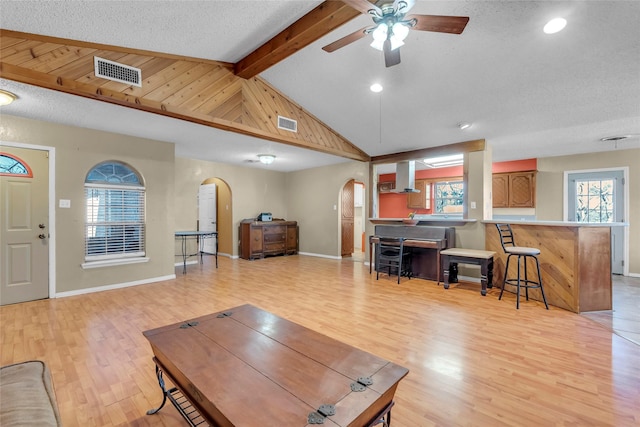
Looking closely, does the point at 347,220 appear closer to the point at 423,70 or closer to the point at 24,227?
the point at 423,70

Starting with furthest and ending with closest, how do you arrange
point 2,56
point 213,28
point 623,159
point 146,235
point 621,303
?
point 623,159 < point 146,235 < point 621,303 < point 213,28 < point 2,56

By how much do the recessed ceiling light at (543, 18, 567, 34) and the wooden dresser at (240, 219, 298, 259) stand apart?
619 cm

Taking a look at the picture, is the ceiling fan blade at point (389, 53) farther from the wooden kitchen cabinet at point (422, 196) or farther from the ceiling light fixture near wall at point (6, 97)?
the wooden kitchen cabinet at point (422, 196)

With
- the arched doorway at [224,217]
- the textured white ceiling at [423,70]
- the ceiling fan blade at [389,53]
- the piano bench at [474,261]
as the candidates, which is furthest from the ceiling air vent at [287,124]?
the arched doorway at [224,217]

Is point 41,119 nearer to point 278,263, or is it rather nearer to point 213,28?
point 213,28

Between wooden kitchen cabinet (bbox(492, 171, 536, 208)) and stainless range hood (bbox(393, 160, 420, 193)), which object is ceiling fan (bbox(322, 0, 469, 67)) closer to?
stainless range hood (bbox(393, 160, 420, 193))

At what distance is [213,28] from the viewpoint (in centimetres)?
274

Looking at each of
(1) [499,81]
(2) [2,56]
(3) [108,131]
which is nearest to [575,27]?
(1) [499,81]

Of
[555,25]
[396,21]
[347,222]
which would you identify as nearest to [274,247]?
[347,222]

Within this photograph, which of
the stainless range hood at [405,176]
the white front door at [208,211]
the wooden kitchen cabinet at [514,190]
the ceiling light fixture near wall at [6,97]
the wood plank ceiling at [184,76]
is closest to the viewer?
the wood plank ceiling at [184,76]

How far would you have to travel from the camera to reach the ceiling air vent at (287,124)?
4.27m

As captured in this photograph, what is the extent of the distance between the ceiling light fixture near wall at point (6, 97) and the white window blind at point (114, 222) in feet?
4.70

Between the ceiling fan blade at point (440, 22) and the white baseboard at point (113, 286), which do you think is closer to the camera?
the ceiling fan blade at point (440, 22)

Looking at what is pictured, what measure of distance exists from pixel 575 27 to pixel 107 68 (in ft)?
14.5
